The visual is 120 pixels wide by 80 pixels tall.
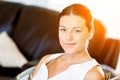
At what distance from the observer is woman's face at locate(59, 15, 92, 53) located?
47.8 inches

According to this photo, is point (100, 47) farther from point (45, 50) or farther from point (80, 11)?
point (80, 11)

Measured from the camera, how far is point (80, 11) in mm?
1213

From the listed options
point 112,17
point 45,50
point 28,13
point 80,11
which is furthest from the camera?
point 28,13

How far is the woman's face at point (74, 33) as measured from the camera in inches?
47.8

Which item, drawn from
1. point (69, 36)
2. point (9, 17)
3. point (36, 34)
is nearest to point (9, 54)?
point (36, 34)

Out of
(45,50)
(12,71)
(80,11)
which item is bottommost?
(12,71)

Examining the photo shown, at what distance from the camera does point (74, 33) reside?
1218 mm

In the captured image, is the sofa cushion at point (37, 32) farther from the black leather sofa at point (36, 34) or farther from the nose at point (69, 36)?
the nose at point (69, 36)

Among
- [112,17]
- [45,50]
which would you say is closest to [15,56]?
[45,50]

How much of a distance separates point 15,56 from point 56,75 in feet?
4.56

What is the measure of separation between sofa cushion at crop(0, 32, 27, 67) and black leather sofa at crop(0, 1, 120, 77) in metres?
0.05

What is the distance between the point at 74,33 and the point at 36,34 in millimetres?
1486

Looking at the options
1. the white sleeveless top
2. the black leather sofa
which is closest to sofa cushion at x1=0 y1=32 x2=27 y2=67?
the black leather sofa

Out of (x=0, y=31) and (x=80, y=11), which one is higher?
(x=80, y=11)
